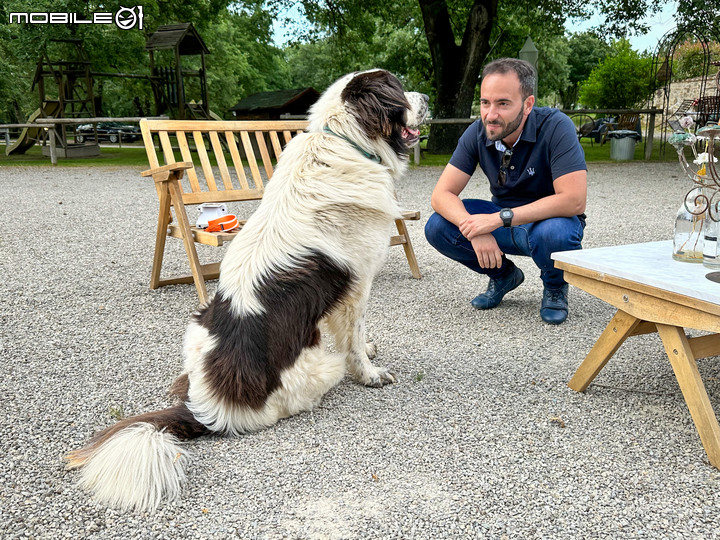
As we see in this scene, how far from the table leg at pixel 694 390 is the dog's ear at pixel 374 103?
4.80 feet

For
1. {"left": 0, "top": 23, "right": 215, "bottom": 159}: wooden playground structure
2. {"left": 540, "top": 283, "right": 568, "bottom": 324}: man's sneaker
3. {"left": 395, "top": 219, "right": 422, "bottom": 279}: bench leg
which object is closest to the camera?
{"left": 540, "top": 283, "right": 568, "bottom": 324}: man's sneaker

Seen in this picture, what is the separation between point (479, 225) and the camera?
353 cm

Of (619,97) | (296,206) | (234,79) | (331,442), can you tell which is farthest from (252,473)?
(234,79)

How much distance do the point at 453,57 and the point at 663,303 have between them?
1439cm

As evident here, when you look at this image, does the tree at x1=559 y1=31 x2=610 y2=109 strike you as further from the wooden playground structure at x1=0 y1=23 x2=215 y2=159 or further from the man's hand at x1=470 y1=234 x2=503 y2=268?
the man's hand at x1=470 y1=234 x2=503 y2=268

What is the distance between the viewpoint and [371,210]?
9.00ft

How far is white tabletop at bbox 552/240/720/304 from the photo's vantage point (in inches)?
85.0

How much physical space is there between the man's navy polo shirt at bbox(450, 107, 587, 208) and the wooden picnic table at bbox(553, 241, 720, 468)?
90 cm

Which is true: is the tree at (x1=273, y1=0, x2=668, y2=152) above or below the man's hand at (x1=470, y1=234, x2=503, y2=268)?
above

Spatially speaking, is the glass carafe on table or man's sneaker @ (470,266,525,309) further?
man's sneaker @ (470,266,525,309)

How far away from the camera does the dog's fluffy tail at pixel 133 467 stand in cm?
204

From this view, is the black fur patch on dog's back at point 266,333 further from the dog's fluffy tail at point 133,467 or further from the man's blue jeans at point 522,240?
the man's blue jeans at point 522,240

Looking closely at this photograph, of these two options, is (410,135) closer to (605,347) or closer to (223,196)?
(605,347)

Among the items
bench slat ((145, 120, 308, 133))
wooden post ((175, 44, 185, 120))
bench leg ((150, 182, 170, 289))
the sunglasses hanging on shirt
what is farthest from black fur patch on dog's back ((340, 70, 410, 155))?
Result: wooden post ((175, 44, 185, 120))
